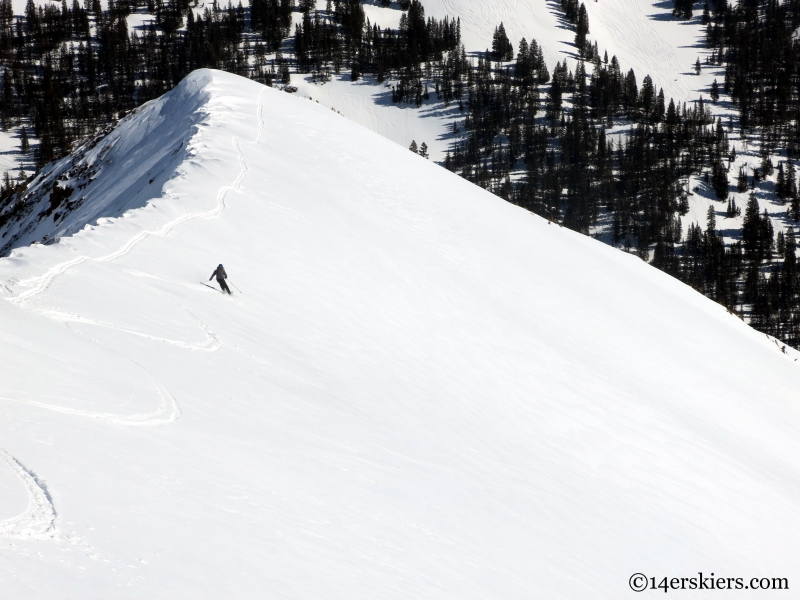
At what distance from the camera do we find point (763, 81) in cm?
12338

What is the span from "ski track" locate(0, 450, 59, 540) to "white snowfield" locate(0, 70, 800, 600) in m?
0.02

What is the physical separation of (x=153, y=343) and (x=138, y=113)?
2622 cm

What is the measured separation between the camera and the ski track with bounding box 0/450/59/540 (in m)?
6.11

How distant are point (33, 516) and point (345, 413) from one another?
19.3ft

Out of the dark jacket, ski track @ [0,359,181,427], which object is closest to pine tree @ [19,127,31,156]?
the dark jacket

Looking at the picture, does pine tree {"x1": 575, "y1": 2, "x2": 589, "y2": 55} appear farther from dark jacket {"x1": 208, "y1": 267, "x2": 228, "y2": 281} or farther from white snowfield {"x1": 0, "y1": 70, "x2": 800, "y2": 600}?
dark jacket {"x1": 208, "y1": 267, "x2": 228, "y2": 281}

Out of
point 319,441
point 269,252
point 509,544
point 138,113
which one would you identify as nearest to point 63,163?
point 138,113

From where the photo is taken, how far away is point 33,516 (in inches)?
250

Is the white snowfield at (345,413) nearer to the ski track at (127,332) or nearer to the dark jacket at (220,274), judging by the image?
the ski track at (127,332)

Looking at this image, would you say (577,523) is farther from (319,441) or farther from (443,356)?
(443,356)

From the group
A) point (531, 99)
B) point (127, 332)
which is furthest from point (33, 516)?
point (531, 99)

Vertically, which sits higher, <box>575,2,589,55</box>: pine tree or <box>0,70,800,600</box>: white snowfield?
<box>575,2,589,55</box>: pine tree

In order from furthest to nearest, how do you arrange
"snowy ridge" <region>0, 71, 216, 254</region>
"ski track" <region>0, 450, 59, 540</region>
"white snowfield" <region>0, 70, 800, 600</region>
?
"snowy ridge" <region>0, 71, 216, 254</region> → "white snowfield" <region>0, 70, 800, 600</region> → "ski track" <region>0, 450, 59, 540</region>

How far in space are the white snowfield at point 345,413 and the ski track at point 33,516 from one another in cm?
2
